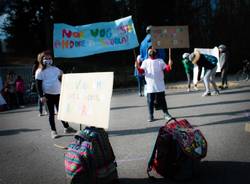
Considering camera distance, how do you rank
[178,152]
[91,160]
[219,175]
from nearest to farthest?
[91,160] → [178,152] → [219,175]

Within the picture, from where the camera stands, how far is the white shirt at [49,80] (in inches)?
299

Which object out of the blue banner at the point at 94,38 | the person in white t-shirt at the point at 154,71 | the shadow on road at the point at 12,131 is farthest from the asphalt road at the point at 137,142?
the blue banner at the point at 94,38

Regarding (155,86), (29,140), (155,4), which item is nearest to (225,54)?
(155,86)

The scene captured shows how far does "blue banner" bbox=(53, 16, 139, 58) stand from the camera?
37.1 feet

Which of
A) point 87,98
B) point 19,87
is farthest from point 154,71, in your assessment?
point 19,87

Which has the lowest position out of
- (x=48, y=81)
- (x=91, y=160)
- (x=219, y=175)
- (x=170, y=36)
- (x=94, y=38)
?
(x=219, y=175)

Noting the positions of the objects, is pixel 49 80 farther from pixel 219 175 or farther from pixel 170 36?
pixel 219 175

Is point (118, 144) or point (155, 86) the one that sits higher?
point (155, 86)

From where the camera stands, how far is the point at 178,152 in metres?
4.80

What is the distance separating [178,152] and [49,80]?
377 cm

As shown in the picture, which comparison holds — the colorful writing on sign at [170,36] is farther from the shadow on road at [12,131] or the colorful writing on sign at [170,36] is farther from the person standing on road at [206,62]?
the shadow on road at [12,131]

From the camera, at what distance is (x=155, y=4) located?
27078mm

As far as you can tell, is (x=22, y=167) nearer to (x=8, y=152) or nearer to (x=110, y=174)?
(x=8, y=152)

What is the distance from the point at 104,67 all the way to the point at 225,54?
1470cm
